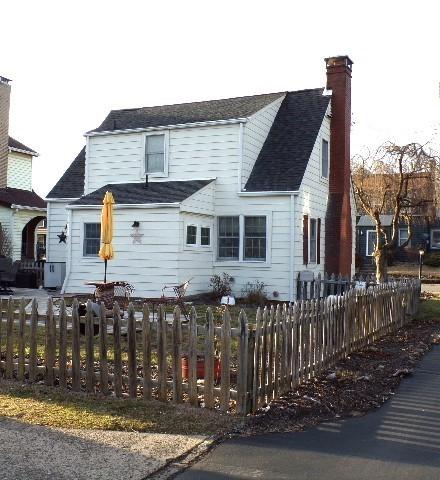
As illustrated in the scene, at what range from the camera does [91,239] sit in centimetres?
1992

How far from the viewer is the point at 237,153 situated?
19.8m

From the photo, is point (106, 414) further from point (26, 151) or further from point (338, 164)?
point (26, 151)

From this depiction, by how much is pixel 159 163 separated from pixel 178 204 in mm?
3731

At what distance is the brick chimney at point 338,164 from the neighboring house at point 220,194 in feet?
0.12

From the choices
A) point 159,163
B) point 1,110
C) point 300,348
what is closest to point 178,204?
point 159,163

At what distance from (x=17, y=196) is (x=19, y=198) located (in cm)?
52

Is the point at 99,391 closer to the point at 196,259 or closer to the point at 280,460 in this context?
the point at 280,460

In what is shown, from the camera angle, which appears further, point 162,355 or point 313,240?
point 313,240

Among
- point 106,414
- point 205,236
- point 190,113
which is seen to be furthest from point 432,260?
point 106,414

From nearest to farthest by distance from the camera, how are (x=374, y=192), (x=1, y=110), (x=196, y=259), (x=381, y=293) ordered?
(x=381, y=293) < (x=196, y=259) < (x=374, y=192) < (x=1, y=110)

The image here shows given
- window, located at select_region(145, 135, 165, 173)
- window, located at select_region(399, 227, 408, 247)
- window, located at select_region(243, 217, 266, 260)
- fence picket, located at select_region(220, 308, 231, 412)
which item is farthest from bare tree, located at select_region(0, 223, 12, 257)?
window, located at select_region(399, 227, 408, 247)

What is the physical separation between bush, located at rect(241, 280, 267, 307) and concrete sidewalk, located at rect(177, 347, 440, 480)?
1173 cm

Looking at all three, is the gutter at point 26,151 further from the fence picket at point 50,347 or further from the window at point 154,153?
the fence picket at point 50,347

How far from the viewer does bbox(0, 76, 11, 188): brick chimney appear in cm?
3400
